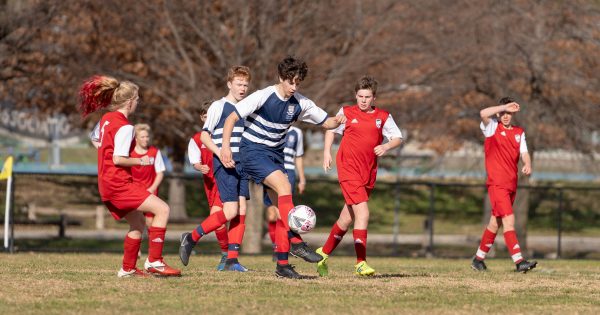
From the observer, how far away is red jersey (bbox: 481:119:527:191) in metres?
13.9

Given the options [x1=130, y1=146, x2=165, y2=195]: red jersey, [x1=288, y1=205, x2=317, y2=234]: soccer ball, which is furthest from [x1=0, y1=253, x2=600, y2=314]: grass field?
[x1=130, y1=146, x2=165, y2=195]: red jersey

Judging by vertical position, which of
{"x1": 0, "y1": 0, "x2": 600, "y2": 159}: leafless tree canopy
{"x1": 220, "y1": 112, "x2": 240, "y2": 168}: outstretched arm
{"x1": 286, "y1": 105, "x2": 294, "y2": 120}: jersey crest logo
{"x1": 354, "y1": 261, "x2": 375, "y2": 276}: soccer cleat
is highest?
{"x1": 0, "y1": 0, "x2": 600, "y2": 159}: leafless tree canopy

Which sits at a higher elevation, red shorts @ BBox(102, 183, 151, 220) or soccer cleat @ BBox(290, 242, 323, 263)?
red shorts @ BBox(102, 183, 151, 220)

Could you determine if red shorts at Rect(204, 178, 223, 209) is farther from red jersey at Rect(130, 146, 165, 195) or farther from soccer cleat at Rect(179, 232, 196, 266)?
red jersey at Rect(130, 146, 165, 195)

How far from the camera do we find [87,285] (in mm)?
9648

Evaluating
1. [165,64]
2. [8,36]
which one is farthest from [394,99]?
[8,36]

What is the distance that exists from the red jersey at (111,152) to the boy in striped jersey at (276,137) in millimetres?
925

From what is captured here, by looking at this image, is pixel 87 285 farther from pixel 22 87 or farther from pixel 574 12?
pixel 574 12

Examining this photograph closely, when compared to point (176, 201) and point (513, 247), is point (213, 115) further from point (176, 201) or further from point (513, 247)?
point (176, 201)

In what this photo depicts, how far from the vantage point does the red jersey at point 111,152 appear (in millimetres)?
9891

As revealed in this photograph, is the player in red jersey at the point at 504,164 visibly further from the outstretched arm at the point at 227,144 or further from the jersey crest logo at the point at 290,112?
the outstretched arm at the point at 227,144

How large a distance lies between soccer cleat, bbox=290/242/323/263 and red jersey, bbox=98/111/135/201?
1.70 metres

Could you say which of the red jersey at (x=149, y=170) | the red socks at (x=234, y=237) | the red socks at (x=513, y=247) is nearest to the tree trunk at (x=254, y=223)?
the red jersey at (x=149, y=170)

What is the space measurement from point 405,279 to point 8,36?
13.0 metres
